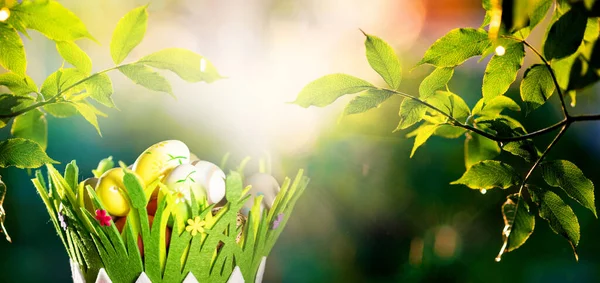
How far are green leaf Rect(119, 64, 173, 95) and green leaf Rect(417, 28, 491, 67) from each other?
0.58ft

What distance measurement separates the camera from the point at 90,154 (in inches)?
25.9

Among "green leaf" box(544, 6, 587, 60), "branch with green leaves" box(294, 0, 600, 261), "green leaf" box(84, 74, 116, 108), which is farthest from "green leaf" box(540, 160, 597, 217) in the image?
"green leaf" box(84, 74, 116, 108)

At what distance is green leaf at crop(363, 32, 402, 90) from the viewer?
352 mm

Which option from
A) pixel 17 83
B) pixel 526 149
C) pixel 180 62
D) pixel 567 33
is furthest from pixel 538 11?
pixel 17 83

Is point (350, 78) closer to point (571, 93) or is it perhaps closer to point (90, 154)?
point (571, 93)

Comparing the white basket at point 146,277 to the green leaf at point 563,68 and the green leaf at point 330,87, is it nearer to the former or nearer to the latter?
the green leaf at point 330,87

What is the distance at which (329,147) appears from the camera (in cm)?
68

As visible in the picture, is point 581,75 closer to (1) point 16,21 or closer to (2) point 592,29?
(2) point 592,29

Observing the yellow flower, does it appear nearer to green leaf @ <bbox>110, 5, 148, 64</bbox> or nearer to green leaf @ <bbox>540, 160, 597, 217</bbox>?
green leaf @ <bbox>110, 5, 148, 64</bbox>

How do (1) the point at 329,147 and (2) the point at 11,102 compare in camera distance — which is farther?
(1) the point at 329,147

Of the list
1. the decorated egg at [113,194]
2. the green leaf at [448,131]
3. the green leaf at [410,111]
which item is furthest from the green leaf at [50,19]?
the green leaf at [448,131]

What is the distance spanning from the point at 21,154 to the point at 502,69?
34cm

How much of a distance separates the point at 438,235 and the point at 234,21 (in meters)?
0.38

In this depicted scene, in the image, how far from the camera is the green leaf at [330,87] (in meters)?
0.36
